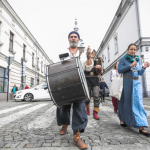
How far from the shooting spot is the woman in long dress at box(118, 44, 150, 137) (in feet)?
8.98

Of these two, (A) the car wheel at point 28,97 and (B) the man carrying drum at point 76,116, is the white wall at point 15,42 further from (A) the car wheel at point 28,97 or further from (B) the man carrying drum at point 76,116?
(B) the man carrying drum at point 76,116

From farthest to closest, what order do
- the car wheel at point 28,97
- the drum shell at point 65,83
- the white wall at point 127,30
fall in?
1. the white wall at point 127,30
2. the car wheel at point 28,97
3. the drum shell at point 65,83

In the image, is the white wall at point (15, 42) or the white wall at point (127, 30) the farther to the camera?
the white wall at point (15, 42)

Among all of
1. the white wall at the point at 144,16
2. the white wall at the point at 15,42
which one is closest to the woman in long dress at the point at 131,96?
the white wall at the point at 144,16

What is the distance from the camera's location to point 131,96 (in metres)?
2.90

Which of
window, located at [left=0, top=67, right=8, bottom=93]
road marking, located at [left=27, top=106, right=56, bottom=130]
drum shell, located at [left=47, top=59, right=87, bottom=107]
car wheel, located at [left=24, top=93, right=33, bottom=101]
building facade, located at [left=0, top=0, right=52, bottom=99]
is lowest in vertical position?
road marking, located at [left=27, top=106, right=56, bottom=130]

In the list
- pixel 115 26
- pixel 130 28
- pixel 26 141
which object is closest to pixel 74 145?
pixel 26 141

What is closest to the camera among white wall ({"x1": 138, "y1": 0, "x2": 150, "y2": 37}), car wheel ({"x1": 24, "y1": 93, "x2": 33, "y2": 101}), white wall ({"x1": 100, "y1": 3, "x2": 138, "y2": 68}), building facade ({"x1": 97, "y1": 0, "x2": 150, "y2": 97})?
building facade ({"x1": 97, "y1": 0, "x2": 150, "y2": 97})

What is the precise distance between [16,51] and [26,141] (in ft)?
57.3

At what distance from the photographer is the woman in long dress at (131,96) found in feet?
8.98

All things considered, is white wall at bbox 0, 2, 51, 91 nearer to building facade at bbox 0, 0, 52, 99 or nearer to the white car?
building facade at bbox 0, 0, 52, 99

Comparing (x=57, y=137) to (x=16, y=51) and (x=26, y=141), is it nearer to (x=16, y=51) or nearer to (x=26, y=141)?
(x=26, y=141)

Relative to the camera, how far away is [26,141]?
7.41ft

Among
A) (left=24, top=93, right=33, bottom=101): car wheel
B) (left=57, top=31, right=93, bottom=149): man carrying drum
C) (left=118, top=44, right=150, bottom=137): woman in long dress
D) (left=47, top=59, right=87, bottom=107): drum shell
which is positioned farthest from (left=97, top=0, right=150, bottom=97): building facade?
(left=47, top=59, right=87, bottom=107): drum shell
